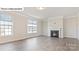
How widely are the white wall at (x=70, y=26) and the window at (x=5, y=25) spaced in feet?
20.9

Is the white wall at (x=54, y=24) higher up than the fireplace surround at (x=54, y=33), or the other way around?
the white wall at (x=54, y=24)

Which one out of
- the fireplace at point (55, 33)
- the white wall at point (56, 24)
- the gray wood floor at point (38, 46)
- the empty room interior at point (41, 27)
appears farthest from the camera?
the fireplace at point (55, 33)

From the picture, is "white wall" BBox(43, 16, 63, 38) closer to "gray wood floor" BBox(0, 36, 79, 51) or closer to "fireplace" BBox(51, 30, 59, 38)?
"fireplace" BBox(51, 30, 59, 38)

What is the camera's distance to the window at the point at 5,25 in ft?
21.3

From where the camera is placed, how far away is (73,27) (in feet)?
35.1

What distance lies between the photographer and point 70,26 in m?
11.0

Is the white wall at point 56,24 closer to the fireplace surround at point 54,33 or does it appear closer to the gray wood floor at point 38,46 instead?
the fireplace surround at point 54,33

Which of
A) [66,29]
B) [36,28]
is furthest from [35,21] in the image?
[66,29]

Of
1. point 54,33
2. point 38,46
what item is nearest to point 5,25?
point 38,46

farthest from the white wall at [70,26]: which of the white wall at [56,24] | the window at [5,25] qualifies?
the window at [5,25]

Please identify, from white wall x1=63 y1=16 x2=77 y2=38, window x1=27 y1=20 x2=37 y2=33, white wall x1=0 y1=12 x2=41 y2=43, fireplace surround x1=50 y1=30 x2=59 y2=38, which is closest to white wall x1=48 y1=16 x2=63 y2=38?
fireplace surround x1=50 y1=30 x2=59 y2=38

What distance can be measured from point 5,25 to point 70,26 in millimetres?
6994
